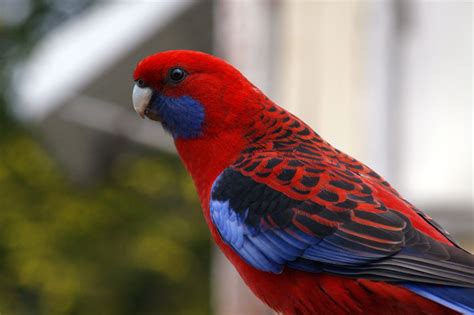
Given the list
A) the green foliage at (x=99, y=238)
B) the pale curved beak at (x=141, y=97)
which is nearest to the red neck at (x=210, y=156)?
the pale curved beak at (x=141, y=97)

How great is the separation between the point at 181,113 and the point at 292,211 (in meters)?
0.57

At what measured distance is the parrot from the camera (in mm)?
2561

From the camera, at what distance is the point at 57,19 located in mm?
12281

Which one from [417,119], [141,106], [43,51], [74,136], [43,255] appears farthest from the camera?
[43,51]

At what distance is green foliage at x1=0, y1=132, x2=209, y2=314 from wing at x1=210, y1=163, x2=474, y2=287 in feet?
19.1

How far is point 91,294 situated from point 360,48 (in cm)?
405

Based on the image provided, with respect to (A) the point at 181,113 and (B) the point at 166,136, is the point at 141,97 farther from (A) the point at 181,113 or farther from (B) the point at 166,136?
(B) the point at 166,136

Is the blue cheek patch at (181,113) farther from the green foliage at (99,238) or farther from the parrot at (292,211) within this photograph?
the green foliage at (99,238)

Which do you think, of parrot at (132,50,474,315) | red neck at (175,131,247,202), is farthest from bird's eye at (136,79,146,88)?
red neck at (175,131,247,202)

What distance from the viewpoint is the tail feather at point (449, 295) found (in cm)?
248

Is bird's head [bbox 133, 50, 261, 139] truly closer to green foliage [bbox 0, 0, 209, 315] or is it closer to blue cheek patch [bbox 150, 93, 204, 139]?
blue cheek patch [bbox 150, 93, 204, 139]

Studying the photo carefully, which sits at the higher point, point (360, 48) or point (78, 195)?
point (360, 48)

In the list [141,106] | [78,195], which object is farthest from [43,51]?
[141,106]

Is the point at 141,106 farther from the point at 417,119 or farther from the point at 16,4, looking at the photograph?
the point at 16,4
